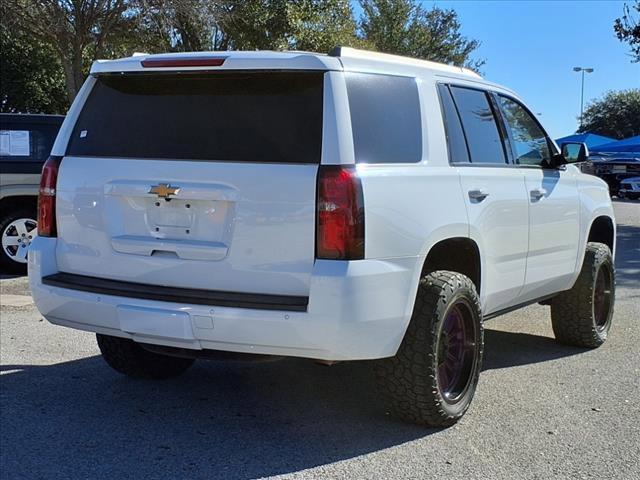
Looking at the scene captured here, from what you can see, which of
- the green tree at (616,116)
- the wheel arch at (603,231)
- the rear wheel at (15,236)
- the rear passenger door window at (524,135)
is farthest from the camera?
the green tree at (616,116)

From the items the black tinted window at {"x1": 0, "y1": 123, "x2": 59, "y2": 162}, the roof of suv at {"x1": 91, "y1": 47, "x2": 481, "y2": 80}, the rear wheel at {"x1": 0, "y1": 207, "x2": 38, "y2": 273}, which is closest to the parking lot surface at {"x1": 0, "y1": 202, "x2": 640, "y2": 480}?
the roof of suv at {"x1": 91, "y1": 47, "x2": 481, "y2": 80}

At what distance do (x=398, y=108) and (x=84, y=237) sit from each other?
1849mm

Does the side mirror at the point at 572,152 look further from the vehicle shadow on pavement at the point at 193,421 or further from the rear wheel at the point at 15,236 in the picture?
the rear wheel at the point at 15,236

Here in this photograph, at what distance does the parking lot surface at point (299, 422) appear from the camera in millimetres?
3770

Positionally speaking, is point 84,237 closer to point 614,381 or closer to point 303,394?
point 303,394

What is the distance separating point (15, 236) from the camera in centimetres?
946

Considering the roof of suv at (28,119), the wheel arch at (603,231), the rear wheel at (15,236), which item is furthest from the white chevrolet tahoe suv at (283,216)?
the roof of suv at (28,119)

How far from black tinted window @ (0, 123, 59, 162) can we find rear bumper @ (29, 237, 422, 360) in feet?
20.5

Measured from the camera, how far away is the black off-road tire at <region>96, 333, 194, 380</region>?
4.99 metres

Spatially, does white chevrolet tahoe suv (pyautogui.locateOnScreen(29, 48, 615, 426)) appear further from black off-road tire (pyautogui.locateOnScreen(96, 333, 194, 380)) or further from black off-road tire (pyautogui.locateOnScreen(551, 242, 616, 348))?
black off-road tire (pyautogui.locateOnScreen(551, 242, 616, 348))

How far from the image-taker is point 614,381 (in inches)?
207

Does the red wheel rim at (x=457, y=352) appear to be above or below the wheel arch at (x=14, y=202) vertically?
below

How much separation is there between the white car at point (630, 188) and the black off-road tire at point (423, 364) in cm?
2338

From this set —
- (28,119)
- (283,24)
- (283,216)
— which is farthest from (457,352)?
(283,24)
